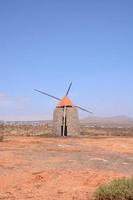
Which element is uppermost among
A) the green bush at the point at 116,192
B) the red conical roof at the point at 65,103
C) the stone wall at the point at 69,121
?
the red conical roof at the point at 65,103

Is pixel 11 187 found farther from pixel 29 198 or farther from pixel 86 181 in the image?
pixel 86 181

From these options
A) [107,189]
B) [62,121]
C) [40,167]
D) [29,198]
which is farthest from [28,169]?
[62,121]

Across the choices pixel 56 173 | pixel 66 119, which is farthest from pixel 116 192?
pixel 66 119

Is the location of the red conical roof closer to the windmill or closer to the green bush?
the windmill

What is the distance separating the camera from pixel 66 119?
35594 millimetres

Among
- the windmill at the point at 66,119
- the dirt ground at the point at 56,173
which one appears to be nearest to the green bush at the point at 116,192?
the dirt ground at the point at 56,173

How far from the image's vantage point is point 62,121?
117ft

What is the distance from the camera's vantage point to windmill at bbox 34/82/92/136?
35.7m

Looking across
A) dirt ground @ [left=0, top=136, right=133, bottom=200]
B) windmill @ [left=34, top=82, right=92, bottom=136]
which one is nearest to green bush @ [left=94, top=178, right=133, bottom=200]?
dirt ground @ [left=0, top=136, right=133, bottom=200]

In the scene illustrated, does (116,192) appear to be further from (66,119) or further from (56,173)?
(66,119)

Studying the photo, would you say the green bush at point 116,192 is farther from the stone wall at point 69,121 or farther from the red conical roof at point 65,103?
the red conical roof at point 65,103

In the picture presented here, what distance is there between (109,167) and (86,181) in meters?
3.57

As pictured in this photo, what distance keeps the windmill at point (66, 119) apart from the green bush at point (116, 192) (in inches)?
1031

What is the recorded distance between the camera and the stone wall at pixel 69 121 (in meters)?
35.7
